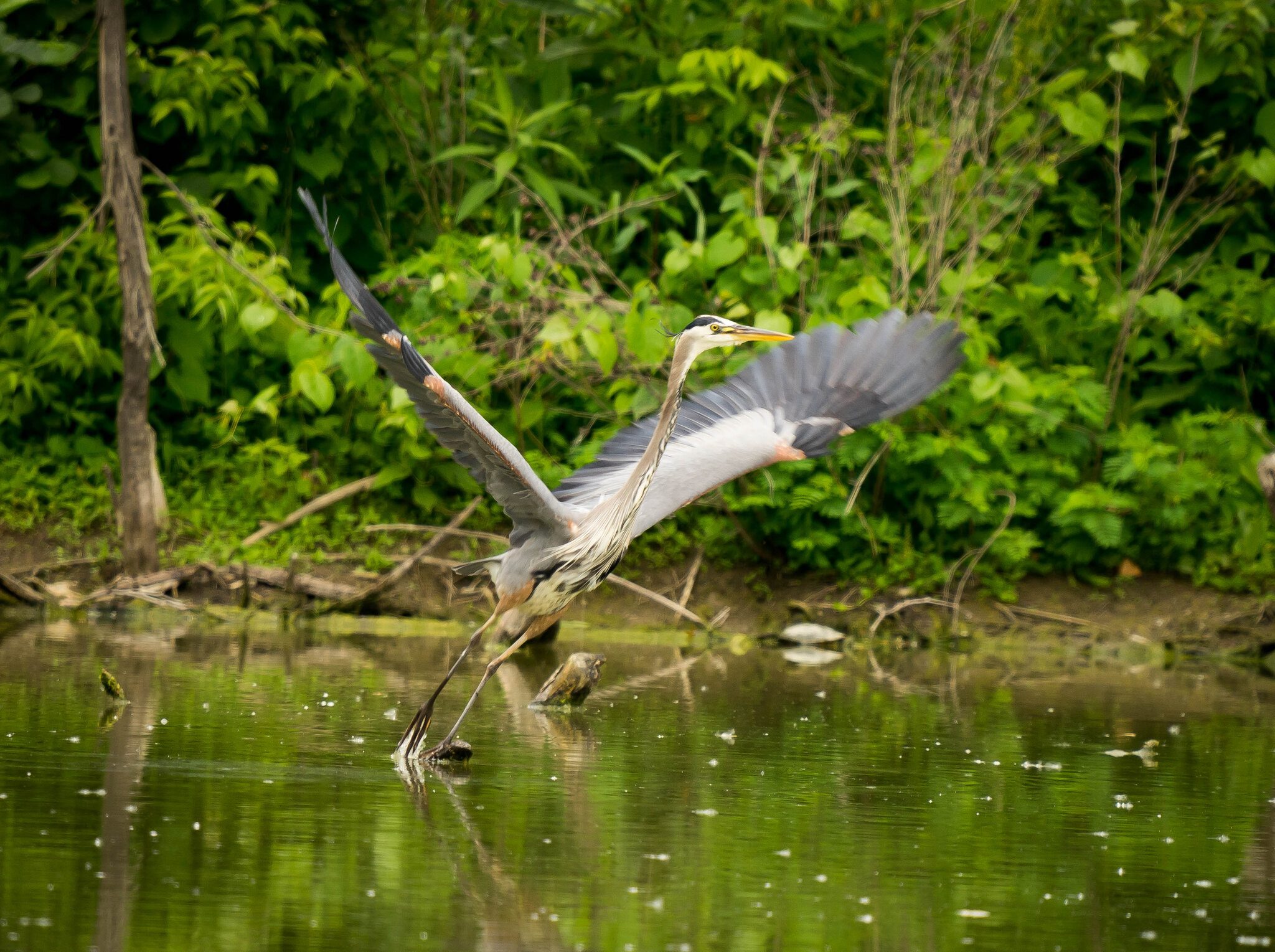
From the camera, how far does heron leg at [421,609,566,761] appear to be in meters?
6.66

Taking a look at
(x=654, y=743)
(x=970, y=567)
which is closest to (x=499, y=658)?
(x=654, y=743)

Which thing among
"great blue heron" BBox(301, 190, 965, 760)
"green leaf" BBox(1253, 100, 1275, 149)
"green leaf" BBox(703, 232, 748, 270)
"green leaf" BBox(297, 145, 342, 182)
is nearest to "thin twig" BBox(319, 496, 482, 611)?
"green leaf" BBox(703, 232, 748, 270)

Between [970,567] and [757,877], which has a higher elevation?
[970,567]

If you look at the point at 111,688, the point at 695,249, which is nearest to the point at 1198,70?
the point at 695,249

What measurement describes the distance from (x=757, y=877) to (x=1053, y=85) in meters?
10.2

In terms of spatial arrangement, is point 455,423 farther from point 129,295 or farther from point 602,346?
point 129,295

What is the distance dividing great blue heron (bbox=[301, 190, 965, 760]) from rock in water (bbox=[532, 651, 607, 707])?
0.35 metres

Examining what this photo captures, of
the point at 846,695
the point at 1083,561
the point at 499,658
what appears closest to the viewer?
the point at 499,658

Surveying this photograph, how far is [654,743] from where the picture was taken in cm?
725

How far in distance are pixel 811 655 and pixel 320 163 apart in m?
6.25

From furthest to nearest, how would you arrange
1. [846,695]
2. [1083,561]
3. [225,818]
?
1. [1083,561]
2. [846,695]
3. [225,818]

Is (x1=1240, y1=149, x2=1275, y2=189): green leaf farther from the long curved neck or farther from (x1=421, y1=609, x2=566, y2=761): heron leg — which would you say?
(x1=421, y1=609, x2=566, y2=761): heron leg

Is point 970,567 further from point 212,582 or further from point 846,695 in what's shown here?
point 212,582

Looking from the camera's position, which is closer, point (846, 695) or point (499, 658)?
point (499, 658)
